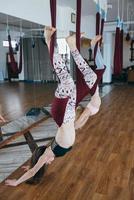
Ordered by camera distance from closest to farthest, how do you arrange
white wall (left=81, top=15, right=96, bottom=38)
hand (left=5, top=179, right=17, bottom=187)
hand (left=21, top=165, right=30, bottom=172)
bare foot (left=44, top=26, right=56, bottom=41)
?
bare foot (left=44, top=26, right=56, bottom=41) < hand (left=5, top=179, right=17, bottom=187) < hand (left=21, top=165, right=30, bottom=172) < white wall (left=81, top=15, right=96, bottom=38)

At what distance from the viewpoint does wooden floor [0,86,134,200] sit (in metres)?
2.29

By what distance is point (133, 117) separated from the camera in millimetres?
5250

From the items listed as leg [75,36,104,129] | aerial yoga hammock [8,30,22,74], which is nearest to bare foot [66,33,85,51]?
leg [75,36,104,129]

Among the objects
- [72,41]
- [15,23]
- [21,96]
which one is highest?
[15,23]

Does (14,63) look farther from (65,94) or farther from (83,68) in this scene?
(65,94)

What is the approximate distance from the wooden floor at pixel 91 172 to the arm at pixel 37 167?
69mm

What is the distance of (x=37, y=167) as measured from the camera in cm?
223

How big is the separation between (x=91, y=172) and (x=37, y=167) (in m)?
0.79

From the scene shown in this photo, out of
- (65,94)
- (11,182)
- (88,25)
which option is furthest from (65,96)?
(88,25)

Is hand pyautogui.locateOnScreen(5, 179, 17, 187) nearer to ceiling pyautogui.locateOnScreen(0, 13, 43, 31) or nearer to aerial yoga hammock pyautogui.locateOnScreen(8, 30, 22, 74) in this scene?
aerial yoga hammock pyautogui.locateOnScreen(8, 30, 22, 74)

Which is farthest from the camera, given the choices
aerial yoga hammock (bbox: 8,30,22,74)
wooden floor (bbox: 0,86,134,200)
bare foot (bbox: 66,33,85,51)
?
aerial yoga hammock (bbox: 8,30,22,74)

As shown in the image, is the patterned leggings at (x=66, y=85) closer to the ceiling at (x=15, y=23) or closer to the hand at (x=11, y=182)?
the hand at (x=11, y=182)

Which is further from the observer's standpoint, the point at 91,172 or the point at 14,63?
the point at 14,63

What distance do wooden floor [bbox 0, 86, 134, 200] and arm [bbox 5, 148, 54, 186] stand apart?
0.07m
